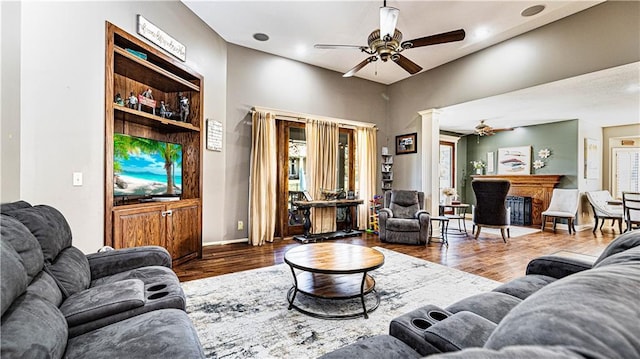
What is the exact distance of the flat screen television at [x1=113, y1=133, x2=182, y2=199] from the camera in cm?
300

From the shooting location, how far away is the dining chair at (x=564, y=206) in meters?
6.26

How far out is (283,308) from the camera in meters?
2.42

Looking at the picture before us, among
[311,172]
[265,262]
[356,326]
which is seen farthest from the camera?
[311,172]

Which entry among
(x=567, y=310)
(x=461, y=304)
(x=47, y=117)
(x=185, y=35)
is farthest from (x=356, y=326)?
(x=185, y=35)

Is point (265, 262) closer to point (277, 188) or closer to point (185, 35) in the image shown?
point (277, 188)

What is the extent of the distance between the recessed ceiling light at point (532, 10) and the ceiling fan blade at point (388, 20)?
2.08 meters

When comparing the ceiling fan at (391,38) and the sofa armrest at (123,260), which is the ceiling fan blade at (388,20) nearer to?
the ceiling fan at (391,38)

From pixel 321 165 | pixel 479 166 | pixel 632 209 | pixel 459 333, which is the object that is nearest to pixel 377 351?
pixel 459 333

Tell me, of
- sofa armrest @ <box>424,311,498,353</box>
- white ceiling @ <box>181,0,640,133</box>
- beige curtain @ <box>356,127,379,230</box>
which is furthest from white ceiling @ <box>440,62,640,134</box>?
sofa armrest @ <box>424,311,498,353</box>

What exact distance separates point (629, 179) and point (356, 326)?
9196 millimetres

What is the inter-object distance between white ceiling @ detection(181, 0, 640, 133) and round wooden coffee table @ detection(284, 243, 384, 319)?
3072 millimetres

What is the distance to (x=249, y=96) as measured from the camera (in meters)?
4.96

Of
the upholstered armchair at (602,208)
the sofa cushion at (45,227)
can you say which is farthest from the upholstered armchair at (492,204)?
the sofa cushion at (45,227)

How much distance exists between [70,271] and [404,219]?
4.49 m
